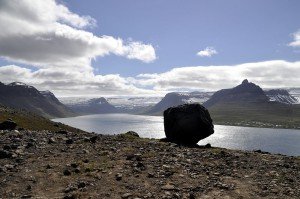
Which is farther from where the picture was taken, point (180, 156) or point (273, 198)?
point (180, 156)

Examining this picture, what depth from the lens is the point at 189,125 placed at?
152ft

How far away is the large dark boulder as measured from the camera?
4659cm

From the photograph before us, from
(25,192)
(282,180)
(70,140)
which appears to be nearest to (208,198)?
(282,180)

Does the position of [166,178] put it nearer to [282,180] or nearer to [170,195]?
[170,195]

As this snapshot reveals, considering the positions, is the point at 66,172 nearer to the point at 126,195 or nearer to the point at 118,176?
the point at 118,176

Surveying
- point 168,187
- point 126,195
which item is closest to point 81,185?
point 126,195

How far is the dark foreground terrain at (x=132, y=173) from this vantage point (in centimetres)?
2142

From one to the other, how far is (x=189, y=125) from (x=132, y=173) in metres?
22.6

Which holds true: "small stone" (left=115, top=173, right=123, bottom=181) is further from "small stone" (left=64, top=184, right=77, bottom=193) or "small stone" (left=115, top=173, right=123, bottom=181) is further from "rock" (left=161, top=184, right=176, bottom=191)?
"rock" (left=161, top=184, right=176, bottom=191)

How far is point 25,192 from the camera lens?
21234 millimetres

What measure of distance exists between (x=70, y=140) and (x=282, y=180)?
65.8 ft

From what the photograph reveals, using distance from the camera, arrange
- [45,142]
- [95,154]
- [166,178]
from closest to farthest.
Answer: [166,178] < [95,154] < [45,142]

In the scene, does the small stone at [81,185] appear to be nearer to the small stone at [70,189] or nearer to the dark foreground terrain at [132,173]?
the dark foreground terrain at [132,173]

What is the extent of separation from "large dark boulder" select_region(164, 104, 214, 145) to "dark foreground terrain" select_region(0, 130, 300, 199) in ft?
45.1
